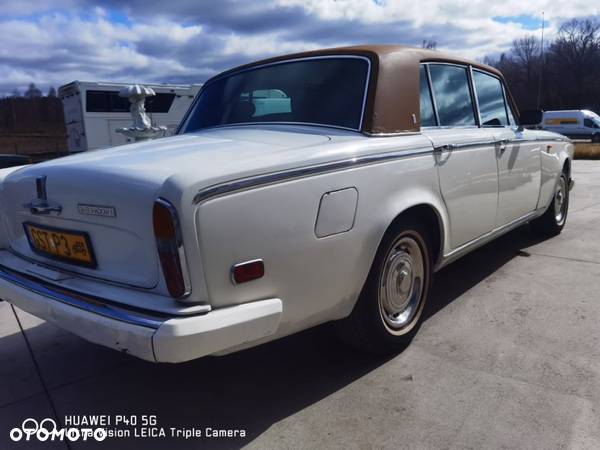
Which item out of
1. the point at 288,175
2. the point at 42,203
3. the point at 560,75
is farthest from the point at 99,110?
the point at 560,75

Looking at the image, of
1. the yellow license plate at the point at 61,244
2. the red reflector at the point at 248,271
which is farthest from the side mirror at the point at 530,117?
the yellow license plate at the point at 61,244

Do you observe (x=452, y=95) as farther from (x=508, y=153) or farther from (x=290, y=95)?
(x=290, y=95)

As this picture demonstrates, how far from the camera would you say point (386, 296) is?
2711mm

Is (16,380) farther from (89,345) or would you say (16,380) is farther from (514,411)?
(514,411)

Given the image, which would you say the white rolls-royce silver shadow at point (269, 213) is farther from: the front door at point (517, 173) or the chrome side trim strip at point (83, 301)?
the front door at point (517, 173)

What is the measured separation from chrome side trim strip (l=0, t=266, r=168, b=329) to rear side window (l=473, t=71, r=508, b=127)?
2.90 meters

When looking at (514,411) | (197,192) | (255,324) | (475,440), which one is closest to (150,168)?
(197,192)

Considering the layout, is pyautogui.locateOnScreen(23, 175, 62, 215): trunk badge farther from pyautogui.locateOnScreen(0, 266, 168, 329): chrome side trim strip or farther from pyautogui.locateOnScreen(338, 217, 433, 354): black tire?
pyautogui.locateOnScreen(338, 217, 433, 354): black tire

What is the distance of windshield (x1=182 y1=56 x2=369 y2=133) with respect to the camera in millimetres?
2730

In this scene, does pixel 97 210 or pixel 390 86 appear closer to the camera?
pixel 97 210

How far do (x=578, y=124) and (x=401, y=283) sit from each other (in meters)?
30.1

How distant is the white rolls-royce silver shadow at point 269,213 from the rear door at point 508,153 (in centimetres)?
13

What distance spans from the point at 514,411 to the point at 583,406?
315mm

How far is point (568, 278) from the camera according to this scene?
12.9 ft
